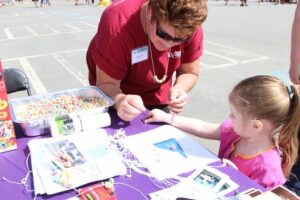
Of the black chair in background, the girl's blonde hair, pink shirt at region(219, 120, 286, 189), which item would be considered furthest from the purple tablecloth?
the black chair in background

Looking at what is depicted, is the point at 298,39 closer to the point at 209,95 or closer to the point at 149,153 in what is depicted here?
the point at 149,153

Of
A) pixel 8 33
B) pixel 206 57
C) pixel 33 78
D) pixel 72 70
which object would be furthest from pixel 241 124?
pixel 8 33

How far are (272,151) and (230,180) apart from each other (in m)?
0.30

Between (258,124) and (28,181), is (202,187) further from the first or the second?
(28,181)

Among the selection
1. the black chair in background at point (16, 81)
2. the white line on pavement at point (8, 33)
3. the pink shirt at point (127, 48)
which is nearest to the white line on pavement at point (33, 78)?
the black chair in background at point (16, 81)

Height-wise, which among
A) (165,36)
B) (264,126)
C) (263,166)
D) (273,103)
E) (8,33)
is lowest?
(8,33)

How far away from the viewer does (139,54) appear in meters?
1.61

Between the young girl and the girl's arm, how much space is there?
184mm

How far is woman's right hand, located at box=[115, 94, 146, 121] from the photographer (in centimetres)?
144

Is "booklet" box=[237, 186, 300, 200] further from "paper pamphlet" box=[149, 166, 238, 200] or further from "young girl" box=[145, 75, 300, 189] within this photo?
"young girl" box=[145, 75, 300, 189]

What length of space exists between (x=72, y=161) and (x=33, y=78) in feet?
11.9

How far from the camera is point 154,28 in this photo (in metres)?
1.41

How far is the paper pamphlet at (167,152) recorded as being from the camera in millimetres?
1202

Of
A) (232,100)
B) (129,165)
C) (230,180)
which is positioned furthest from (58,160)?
(232,100)
